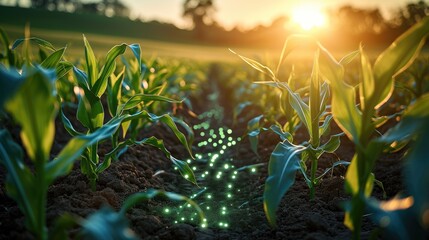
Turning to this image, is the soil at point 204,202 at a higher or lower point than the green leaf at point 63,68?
lower

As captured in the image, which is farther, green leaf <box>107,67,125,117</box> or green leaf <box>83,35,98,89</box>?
green leaf <box>107,67,125,117</box>

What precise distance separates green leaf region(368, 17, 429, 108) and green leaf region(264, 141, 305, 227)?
0.43 m

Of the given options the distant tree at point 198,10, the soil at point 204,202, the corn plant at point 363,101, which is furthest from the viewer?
the distant tree at point 198,10

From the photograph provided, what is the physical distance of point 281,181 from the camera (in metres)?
1.62

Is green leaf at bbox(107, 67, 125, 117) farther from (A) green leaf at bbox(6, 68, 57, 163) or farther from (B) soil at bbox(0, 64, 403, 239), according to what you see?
(A) green leaf at bbox(6, 68, 57, 163)

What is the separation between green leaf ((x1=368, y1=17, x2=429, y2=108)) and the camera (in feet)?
4.36

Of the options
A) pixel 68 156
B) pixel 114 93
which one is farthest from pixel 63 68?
pixel 68 156

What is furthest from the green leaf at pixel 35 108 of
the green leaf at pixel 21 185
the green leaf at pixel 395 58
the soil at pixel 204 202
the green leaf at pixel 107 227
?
the green leaf at pixel 395 58

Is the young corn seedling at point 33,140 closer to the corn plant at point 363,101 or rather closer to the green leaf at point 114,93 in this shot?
the corn plant at point 363,101

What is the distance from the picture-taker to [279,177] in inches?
64.5

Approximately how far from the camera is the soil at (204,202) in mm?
1881

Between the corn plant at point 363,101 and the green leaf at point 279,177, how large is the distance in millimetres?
256

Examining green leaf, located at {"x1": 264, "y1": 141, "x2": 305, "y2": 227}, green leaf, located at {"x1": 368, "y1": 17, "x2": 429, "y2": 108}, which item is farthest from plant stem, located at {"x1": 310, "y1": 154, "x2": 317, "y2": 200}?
green leaf, located at {"x1": 368, "y1": 17, "x2": 429, "y2": 108}

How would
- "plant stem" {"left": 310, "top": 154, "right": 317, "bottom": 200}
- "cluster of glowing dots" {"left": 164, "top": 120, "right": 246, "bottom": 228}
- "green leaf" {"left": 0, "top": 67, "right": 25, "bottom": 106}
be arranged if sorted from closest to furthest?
"green leaf" {"left": 0, "top": 67, "right": 25, "bottom": 106}, "plant stem" {"left": 310, "top": 154, "right": 317, "bottom": 200}, "cluster of glowing dots" {"left": 164, "top": 120, "right": 246, "bottom": 228}
